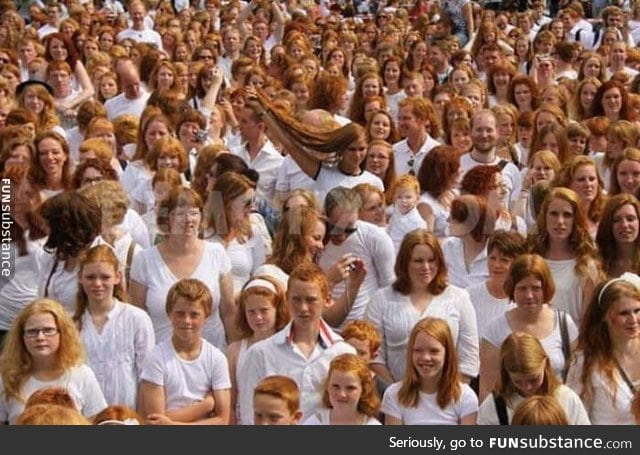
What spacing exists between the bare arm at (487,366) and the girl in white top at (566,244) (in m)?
0.64

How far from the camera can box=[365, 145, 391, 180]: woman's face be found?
891cm

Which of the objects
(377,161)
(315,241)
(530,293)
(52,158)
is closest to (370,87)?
(377,161)

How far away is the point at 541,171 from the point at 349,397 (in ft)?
11.0

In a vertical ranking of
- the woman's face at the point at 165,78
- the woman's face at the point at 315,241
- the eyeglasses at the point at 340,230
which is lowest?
the woman's face at the point at 315,241

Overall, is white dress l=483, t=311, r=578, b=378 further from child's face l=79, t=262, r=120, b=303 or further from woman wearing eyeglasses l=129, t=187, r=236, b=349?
child's face l=79, t=262, r=120, b=303

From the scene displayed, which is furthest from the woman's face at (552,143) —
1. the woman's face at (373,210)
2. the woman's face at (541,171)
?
Result: the woman's face at (373,210)

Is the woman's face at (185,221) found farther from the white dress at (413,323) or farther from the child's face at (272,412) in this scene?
the child's face at (272,412)

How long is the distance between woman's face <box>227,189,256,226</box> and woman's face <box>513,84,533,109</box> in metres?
4.56

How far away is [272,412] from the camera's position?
5.57 metres

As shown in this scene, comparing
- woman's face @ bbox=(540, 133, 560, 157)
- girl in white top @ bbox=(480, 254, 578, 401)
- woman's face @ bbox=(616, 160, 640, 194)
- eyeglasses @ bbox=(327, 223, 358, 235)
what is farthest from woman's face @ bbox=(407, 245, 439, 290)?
woman's face @ bbox=(540, 133, 560, 157)

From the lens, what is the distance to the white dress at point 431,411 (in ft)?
19.7

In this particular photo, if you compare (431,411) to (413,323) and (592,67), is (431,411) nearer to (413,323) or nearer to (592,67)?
(413,323)
